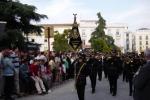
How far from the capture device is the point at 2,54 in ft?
61.1

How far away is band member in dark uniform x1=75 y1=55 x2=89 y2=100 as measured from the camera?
1603 cm

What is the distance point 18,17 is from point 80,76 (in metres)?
26.0

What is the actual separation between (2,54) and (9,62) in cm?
40

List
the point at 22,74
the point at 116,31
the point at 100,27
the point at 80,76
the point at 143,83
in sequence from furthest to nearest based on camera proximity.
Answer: the point at 116,31 → the point at 100,27 → the point at 22,74 → the point at 80,76 → the point at 143,83

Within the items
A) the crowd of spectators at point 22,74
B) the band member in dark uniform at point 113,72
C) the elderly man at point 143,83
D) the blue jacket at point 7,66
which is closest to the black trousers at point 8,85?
the crowd of spectators at point 22,74

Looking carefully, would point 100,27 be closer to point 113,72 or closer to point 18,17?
point 18,17

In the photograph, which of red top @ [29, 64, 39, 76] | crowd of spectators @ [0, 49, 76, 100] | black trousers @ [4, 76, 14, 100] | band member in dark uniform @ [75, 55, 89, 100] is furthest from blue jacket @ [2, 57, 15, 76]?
band member in dark uniform @ [75, 55, 89, 100]

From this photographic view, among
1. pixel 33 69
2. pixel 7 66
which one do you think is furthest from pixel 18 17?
pixel 7 66

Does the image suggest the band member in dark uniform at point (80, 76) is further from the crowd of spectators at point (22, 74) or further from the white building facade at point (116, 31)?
the white building facade at point (116, 31)

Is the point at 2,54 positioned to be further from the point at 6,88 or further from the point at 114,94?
the point at 114,94

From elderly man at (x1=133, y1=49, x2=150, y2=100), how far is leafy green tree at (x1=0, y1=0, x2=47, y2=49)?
30708 mm

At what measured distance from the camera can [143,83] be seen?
757 cm

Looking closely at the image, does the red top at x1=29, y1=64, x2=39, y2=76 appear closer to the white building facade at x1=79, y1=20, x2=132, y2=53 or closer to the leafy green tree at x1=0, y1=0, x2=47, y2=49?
the leafy green tree at x1=0, y1=0, x2=47, y2=49

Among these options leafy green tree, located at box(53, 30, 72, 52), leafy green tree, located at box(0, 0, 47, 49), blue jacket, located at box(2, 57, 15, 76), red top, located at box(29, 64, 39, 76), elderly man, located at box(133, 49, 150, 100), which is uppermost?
leafy green tree, located at box(0, 0, 47, 49)
